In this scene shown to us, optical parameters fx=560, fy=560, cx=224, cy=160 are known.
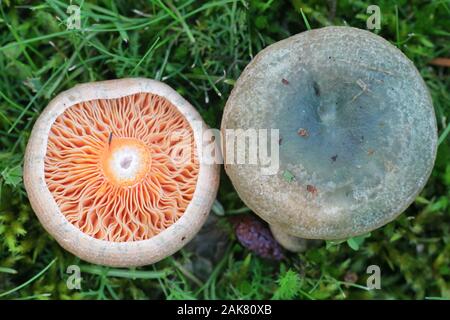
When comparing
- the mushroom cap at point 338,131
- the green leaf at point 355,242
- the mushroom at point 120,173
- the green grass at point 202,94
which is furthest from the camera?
the green grass at point 202,94

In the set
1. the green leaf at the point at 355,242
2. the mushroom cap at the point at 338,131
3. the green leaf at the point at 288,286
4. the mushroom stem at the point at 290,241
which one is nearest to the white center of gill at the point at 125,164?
the mushroom cap at the point at 338,131

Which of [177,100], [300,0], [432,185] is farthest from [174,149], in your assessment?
[432,185]

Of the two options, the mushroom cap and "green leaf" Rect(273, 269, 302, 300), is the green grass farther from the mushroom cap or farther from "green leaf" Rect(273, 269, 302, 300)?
the mushroom cap

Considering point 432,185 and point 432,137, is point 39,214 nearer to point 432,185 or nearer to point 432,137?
point 432,137

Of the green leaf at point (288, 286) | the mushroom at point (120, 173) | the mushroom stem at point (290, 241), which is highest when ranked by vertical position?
the mushroom at point (120, 173)

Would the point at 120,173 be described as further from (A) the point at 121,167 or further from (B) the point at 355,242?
(B) the point at 355,242

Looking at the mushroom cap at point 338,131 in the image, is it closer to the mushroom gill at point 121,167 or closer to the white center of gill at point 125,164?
the mushroom gill at point 121,167

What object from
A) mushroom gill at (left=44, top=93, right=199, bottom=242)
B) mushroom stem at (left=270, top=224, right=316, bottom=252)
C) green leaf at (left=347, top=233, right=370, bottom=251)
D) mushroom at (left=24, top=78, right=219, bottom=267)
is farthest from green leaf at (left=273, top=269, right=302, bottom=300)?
mushroom gill at (left=44, top=93, right=199, bottom=242)
